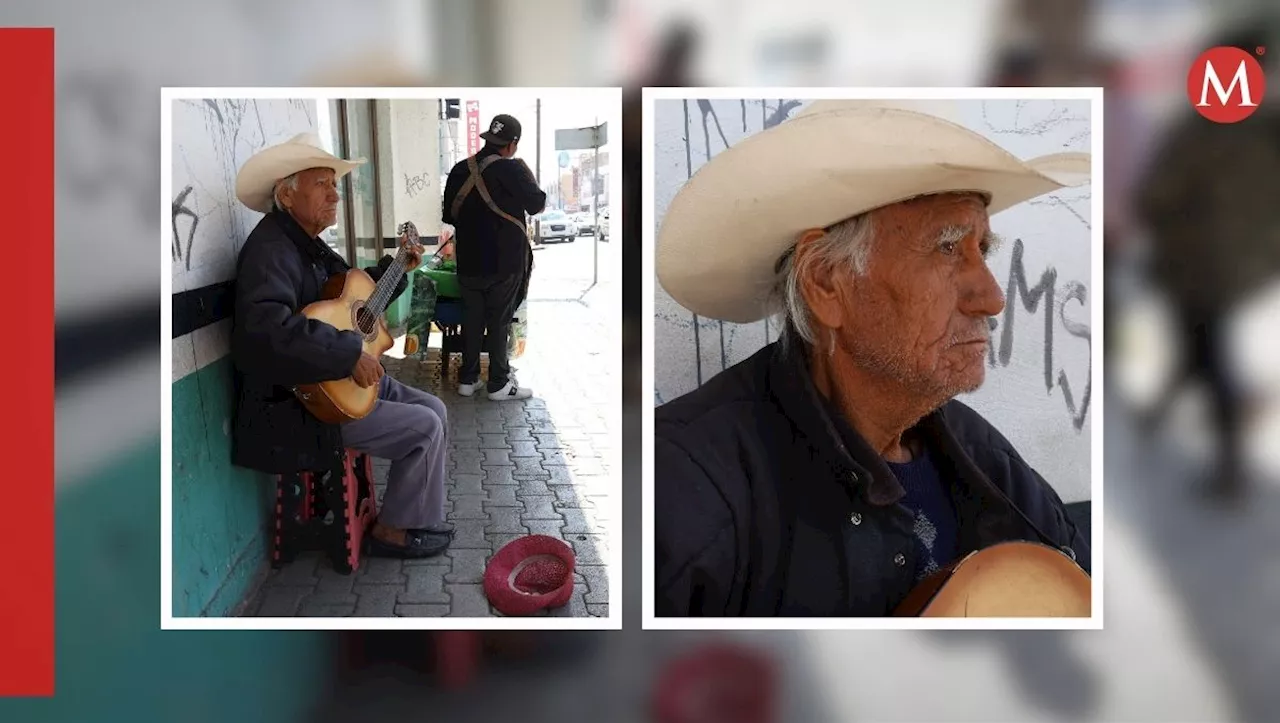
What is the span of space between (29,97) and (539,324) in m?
1.47

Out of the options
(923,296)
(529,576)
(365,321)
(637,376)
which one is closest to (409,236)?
(365,321)

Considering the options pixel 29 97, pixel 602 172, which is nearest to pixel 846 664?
pixel 602 172

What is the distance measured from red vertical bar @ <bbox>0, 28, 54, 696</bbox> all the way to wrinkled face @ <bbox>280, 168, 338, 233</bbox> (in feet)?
2.08

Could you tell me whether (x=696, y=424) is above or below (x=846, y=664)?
above

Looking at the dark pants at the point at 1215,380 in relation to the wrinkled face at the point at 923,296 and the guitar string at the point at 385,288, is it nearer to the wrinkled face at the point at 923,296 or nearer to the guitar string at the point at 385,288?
the wrinkled face at the point at 923,296

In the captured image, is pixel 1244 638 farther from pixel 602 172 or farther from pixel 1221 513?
pixel 602 172

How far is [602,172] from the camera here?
2.48 meters

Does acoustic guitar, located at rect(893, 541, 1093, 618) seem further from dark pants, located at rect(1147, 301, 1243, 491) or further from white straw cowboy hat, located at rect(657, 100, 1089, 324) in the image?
white straw cowboy hat, located at rect(657, 100, 1089, 324)

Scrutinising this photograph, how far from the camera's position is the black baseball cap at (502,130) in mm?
2463

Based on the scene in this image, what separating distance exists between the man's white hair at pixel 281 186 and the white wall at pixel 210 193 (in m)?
0.06

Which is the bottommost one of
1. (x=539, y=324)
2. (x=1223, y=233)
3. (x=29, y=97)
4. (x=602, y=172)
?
(x=539, y=324)

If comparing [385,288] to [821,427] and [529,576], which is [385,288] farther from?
[821,427]

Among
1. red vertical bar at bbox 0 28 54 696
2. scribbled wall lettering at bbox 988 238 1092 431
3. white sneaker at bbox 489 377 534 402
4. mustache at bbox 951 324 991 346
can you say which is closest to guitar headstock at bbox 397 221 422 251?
white sneaker at bbox 489 377 534 402

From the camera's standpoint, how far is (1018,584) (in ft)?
8.48
